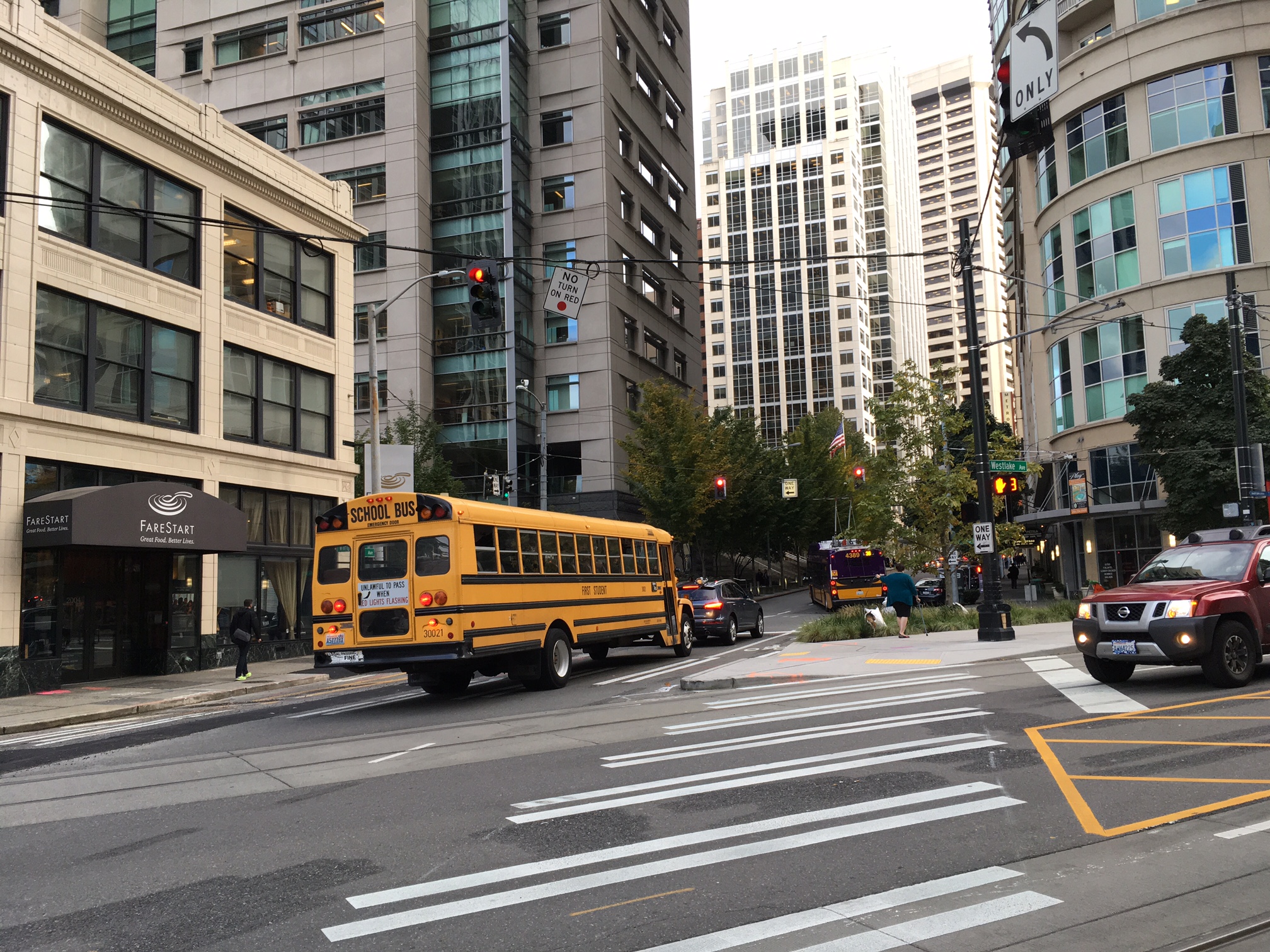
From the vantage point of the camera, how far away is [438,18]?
53688mm

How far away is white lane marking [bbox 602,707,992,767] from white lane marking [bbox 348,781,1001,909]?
8.18 ft

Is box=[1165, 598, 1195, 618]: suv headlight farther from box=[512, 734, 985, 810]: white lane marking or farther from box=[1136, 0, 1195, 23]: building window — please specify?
box=[1136, 0, 1195, 23]: building window

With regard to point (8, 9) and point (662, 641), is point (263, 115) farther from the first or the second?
point (662, 641)

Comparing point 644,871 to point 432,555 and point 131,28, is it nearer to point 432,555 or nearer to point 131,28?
point 432,555

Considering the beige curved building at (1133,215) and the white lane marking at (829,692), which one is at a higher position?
the beige curved building at (1133,215)

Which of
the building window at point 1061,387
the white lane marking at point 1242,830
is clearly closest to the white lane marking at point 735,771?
the white lane marking at point 1242,830

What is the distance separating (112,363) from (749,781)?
65.6ft

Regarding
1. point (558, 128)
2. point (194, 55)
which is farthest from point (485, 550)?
point (194, 55)

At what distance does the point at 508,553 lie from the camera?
1644 centimetres

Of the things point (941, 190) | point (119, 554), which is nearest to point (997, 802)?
point (119, 554)

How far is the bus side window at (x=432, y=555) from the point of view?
15016 mm

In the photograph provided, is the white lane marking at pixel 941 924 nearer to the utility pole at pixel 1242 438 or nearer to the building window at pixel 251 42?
the utility pole at pixel 1242 438

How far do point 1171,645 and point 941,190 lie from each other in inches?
7497

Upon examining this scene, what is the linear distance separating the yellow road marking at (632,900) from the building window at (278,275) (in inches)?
946
